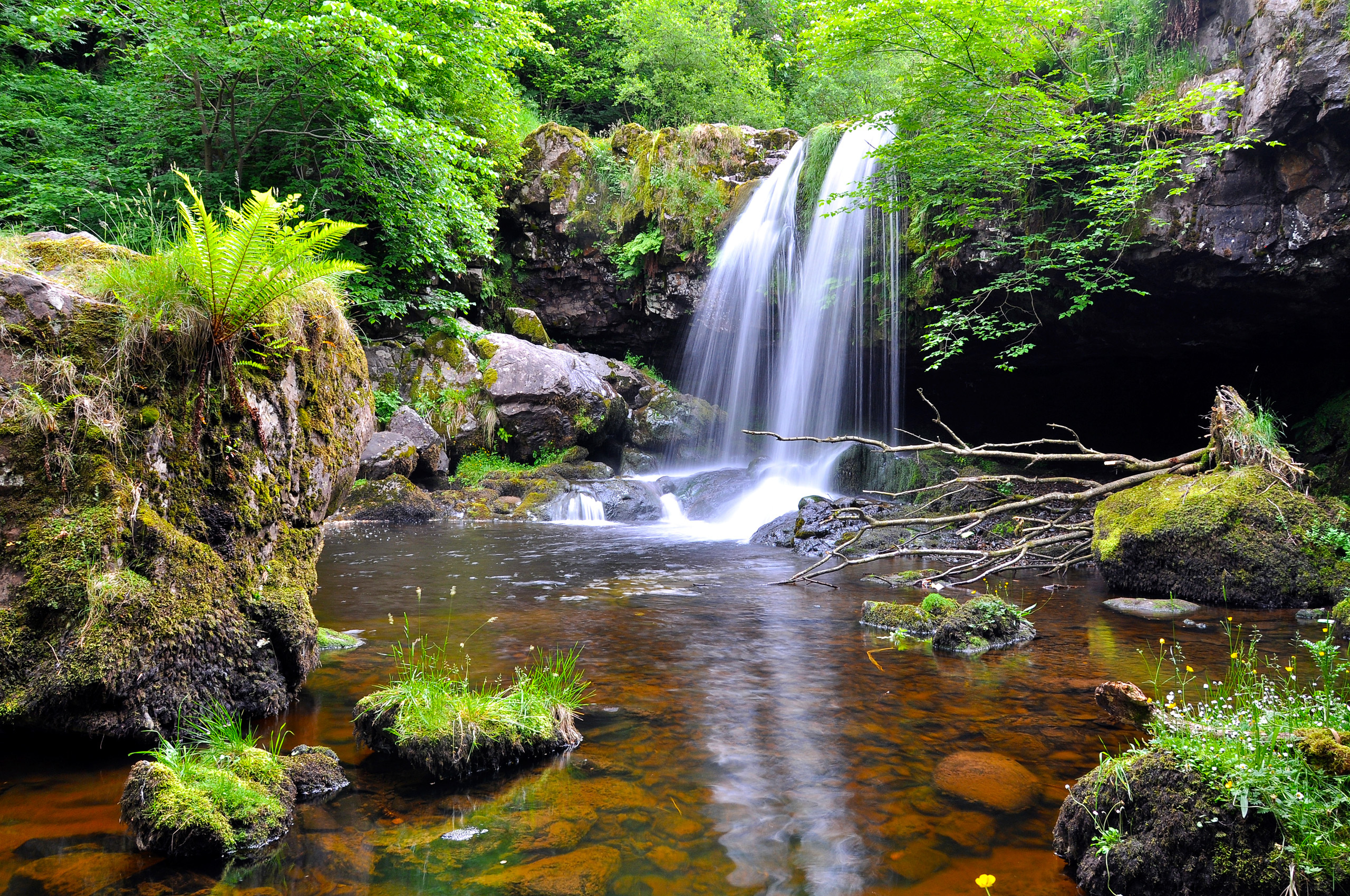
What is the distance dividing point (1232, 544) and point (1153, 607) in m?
1.12

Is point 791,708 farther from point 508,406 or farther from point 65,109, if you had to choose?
point 65,109

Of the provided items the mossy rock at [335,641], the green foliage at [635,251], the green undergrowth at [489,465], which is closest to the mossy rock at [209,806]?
the mossy rock at [335,641]

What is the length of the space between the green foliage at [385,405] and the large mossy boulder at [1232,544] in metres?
13.9

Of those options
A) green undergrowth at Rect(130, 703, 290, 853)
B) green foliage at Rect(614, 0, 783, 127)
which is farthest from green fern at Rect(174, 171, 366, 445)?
green foliage at Rect(614, 0, 783, 127)

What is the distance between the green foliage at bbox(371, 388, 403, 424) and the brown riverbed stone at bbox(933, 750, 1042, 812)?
14.6 meters

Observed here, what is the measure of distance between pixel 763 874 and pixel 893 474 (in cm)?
1312

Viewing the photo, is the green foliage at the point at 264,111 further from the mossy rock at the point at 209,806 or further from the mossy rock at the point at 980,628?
the mossy rock at the point at 980,628

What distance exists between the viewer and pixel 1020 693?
4473 mm

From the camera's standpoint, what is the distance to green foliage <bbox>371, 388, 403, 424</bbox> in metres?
15.9

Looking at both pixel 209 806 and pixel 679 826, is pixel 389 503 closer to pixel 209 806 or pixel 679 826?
pixel 209 806

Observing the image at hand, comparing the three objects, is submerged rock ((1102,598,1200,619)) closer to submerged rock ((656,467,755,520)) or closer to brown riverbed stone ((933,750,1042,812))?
brown riverbed stone ((933,750,1042,812))

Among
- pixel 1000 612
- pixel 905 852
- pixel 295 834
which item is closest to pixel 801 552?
pixel 1000 612

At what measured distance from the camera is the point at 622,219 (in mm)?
20234

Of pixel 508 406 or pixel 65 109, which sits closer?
pixel 65 109
